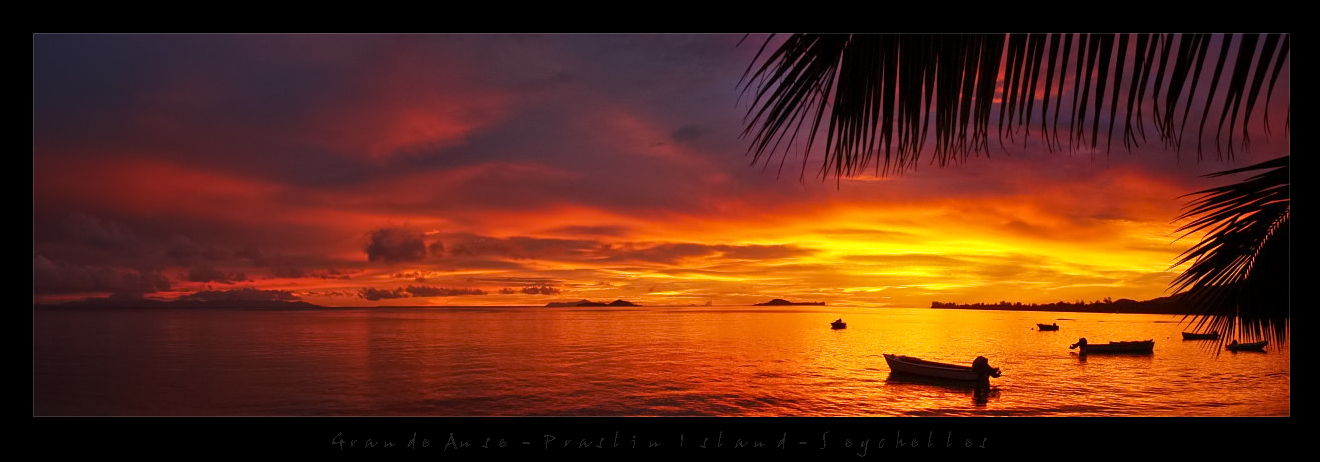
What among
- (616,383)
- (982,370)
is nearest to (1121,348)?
(982,370)

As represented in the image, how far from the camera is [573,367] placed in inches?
1058

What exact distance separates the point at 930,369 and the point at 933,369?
10cm

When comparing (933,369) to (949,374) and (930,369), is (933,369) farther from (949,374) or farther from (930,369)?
(949,374)

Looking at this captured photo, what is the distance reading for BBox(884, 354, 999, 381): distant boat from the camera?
20594 millimetres

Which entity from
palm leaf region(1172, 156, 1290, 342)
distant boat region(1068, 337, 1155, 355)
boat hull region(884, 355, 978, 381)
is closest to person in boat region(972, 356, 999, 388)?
boat hull region(884, 355, 978, 381)

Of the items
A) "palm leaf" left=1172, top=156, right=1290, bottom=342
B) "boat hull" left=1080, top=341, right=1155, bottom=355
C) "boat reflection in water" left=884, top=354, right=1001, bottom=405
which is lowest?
"boat hull" left=1080, top=341, right=1155, bottom=355

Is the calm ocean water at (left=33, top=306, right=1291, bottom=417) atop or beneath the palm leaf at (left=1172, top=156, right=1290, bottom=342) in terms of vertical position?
beneath

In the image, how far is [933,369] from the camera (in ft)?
70.2

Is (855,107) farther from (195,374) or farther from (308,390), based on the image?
(195,374)

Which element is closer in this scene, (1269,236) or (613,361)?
(1269,236)

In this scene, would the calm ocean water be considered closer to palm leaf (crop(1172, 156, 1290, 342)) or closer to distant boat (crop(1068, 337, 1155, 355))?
distant boat (crop(1068, 337, 1155, 355))

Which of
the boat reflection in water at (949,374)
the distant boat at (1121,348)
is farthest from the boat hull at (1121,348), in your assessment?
the boat reflection in water at (949,374)

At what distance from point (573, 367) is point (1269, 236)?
1003 inches
